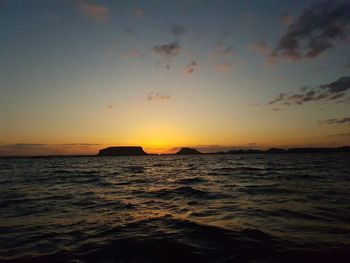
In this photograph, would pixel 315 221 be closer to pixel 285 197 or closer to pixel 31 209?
pixel 285 197

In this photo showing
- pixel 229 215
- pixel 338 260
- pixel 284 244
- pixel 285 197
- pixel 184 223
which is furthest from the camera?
pixel 285 197

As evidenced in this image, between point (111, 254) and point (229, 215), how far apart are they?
245 inches

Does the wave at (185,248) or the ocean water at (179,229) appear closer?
the wave at (185,248)

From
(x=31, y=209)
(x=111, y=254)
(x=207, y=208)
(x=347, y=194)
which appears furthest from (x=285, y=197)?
(x=31, y=209)

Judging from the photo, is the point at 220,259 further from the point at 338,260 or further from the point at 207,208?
the point at 207,208

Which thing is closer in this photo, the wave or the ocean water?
the wave

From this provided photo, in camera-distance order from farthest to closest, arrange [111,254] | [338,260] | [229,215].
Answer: [229,215] → [111,254] → [338,260]

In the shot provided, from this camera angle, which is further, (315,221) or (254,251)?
(315,221)

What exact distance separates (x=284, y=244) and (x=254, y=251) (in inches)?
44.0

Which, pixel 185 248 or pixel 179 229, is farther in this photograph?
pixel 179 229

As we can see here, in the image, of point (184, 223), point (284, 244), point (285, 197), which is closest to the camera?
point (284, 244)

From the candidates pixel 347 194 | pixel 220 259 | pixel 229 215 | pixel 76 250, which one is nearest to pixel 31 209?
pixel 76 250

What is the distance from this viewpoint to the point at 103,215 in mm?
12859

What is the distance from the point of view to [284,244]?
8344mm
